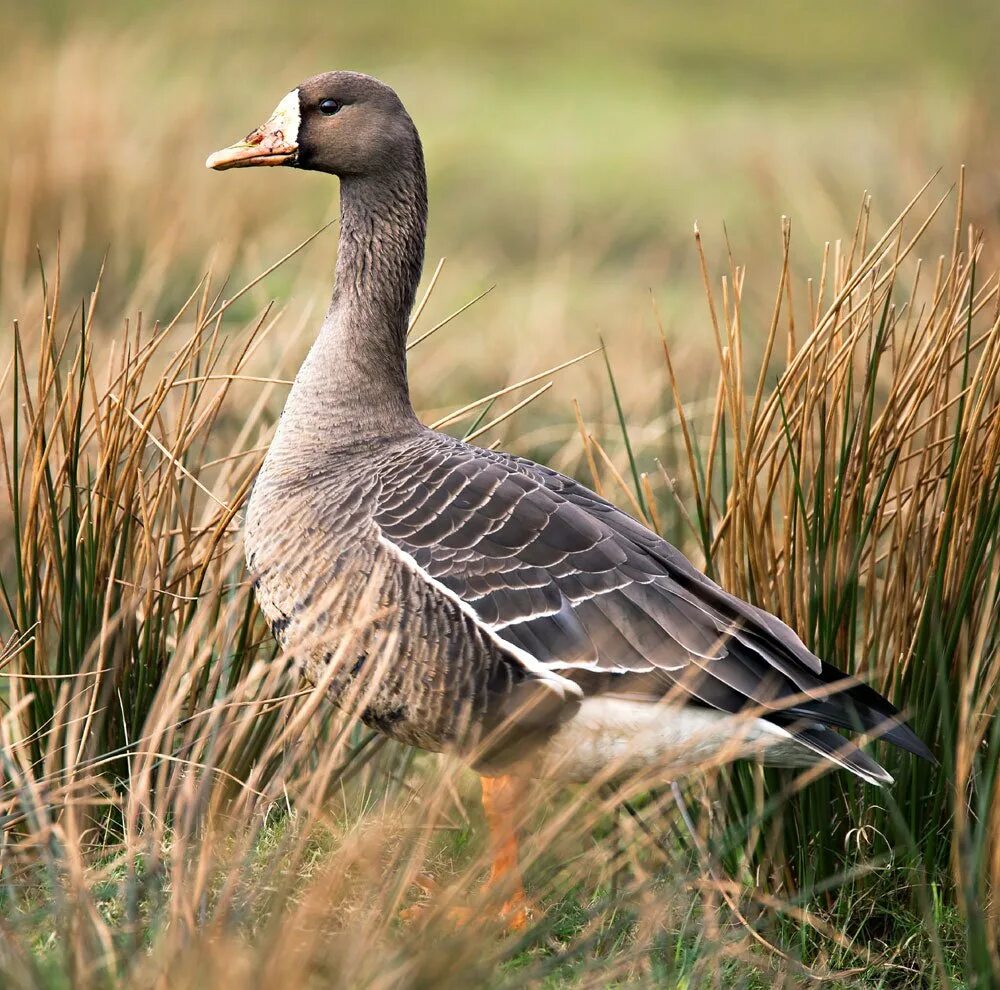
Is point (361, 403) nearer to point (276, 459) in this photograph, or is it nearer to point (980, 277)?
point (276, 459)

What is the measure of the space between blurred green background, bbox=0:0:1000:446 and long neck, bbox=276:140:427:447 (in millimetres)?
285

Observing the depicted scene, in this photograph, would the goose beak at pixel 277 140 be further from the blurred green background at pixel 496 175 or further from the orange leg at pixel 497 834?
the orange leg at pixel 497 834

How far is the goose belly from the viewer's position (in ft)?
10.5

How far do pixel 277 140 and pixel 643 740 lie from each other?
1869 mm

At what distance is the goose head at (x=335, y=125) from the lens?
391 centimetres

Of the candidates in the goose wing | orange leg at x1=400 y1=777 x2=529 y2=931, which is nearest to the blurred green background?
the goose wing

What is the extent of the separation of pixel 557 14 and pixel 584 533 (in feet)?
63.4

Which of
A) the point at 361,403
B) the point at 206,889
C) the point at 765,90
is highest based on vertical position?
the point at 765,90

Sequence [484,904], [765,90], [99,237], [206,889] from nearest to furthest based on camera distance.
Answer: [484,904] < [206,889] < [99,237] < [765,90]

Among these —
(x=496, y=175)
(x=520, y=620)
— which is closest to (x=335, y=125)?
(x=520, y=620)

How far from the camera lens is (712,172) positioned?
11961mm

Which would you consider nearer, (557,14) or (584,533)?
(584,533)

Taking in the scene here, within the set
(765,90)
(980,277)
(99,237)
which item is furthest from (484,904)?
(765,90)

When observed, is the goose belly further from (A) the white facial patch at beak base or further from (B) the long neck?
(A) the white facial patch at beak base
